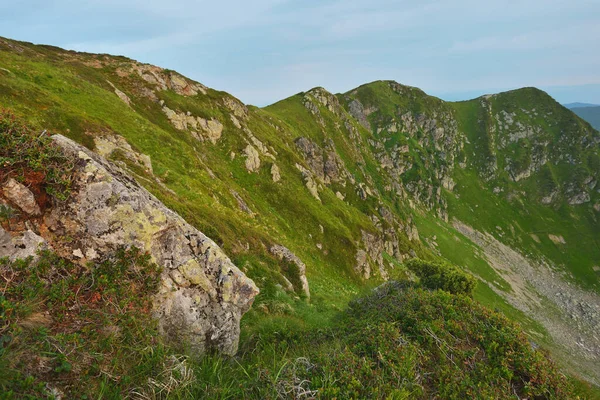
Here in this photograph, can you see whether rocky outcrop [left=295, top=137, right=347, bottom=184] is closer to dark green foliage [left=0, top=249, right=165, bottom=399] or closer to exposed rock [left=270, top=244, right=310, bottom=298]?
exposed rock [left=270, top=244, right=310, bottom=298]

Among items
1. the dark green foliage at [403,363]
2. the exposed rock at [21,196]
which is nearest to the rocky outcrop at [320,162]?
the dark green foliage at [403,363]

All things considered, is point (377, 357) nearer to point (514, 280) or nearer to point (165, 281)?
point (165, 281)

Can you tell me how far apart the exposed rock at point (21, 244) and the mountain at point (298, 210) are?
668 millimetres

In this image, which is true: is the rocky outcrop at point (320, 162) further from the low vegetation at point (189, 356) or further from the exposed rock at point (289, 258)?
the low vegetation at point (189, 356)

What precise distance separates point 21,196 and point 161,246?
12.2 ft

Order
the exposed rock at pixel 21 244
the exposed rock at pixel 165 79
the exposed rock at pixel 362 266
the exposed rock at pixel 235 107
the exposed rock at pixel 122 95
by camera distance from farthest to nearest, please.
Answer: the exposed rock at pixel 235 107 → the exposed rock at pixel 165 79 → the exposed rock at pixel 362 266 → the exposed rock at pixel 122 95 → the exposed rock at pixel 21 244

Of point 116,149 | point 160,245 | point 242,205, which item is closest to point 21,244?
point 160,245

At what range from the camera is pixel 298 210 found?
58250 millimetres

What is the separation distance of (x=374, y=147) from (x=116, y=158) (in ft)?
561

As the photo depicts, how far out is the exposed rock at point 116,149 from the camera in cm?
2656

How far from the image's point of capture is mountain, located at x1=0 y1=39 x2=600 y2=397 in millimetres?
17734

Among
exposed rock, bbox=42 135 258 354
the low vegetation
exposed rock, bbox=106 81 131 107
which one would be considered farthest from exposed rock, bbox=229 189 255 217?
the low vegetation

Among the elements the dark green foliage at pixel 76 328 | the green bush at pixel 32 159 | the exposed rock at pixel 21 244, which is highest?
the green bush at pixel 32 159

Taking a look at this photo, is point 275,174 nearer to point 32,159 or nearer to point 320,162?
point 320,162
